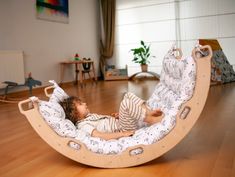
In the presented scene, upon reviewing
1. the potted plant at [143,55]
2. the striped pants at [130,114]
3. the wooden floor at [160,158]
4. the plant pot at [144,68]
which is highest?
the potted plant at [143,55]

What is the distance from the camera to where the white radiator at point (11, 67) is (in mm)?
3961

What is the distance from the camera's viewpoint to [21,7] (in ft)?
14.4

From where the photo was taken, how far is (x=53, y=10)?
16.7 ft

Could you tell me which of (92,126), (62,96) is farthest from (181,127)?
(62,96)

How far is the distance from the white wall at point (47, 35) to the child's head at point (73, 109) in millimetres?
2912

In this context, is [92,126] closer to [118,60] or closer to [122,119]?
[122,119]

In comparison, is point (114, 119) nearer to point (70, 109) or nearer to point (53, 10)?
point (70, 109)

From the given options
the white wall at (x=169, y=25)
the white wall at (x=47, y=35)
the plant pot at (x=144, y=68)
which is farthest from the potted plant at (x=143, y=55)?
the white wall at (x=47, y=35)

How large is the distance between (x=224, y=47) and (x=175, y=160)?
15.3 ft

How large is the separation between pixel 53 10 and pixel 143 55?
7.42ft

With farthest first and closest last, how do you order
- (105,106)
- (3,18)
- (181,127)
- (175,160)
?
(3,18)
(105,106)
(175,160)
(181,127)

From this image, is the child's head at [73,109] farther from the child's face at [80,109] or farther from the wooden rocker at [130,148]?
the wooden rocker at [130,148]

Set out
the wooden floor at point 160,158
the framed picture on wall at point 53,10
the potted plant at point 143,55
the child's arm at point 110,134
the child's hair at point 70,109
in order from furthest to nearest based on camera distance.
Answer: the potted plant at point 143,55, the framed picture on wall at point 53,10, the child's hair at point 70,109, the child's arm at point 110,134, the wooden floor at point 160,158

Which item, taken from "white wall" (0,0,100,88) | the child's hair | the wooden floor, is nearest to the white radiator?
"white wall" (0,0,100,88)
